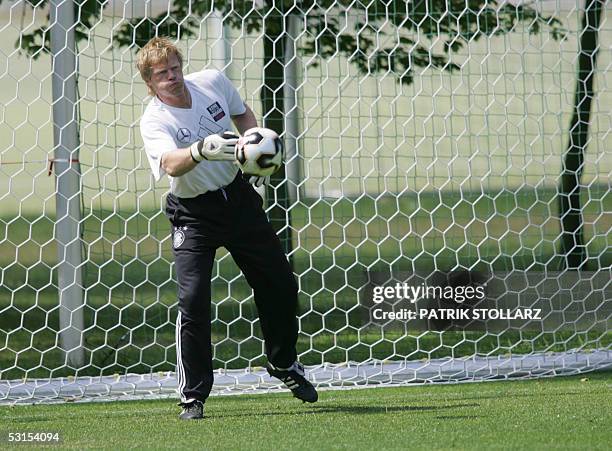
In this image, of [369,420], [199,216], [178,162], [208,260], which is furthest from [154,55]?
[369,420]

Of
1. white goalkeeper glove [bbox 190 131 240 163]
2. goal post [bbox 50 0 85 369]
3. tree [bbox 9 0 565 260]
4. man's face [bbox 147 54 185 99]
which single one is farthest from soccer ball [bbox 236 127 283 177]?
tree [bbox 9 0 565 260]

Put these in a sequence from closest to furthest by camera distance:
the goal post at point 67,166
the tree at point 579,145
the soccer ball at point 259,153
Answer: the soccer ball at point 259,153 → the goal post at point 67,166 → the tree at point 579,145

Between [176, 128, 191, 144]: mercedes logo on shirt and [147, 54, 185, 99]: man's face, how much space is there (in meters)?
0.16

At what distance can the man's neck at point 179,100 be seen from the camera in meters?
4.75

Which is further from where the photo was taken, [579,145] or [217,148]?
[579,145]

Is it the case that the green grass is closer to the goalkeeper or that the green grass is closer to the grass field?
the goalkeeper

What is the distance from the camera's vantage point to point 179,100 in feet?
15.6

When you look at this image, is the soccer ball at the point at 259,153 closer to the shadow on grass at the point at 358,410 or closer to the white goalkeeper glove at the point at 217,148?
the white goalkeeper glove at the point at 217,148

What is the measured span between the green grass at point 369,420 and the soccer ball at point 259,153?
42.0 inches

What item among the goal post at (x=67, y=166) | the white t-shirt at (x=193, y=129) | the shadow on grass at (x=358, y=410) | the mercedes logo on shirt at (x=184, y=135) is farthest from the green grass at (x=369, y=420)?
the mercedes logo on shirt at (x=184, y=135)

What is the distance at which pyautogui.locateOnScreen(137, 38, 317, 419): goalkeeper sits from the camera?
467 cm

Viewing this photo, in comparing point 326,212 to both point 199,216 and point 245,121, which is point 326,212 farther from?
point 199,216

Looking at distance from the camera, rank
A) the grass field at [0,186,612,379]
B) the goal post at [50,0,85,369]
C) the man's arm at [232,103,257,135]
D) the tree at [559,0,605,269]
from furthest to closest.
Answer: the tree at [559,0,605,269] < the grass field at [0,186,612,379] < the goal post at [50,0,85,369] < the man's arm at [232,103,257,135]

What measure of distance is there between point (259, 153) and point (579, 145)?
3.22 meters
